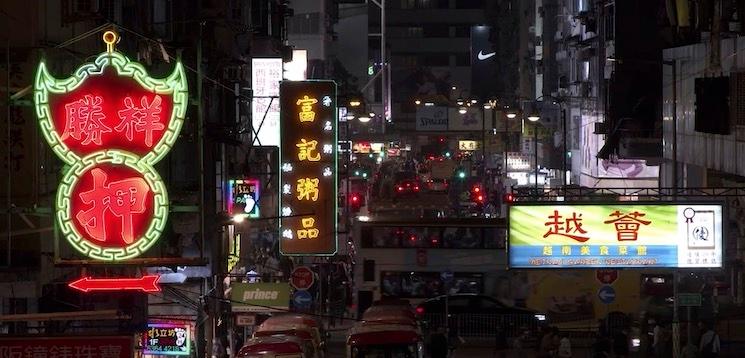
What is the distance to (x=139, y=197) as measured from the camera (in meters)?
17.3

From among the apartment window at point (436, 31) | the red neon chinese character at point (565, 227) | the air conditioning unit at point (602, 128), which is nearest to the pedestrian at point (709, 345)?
the red neon chinese character at point (565, 227)

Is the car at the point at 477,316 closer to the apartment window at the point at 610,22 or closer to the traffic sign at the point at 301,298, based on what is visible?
the traffic sign at the point at 301,298

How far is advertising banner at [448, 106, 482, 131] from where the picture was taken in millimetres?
82750

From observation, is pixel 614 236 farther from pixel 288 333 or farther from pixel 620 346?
pixel 288 333

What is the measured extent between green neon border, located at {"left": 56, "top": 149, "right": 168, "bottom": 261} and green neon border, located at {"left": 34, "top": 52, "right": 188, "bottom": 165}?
15cm

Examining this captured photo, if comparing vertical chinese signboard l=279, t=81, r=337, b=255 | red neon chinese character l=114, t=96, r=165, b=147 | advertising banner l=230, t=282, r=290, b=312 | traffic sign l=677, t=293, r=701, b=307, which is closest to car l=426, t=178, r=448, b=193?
vertical chinese signboard l=279, t=81, r=337, b=255

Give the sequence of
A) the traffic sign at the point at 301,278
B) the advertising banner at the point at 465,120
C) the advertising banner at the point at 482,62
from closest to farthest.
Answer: the traffic sign at the point at 301,278
the advertising banner at the point at 465,120
the advertising banner at the point at 482,62

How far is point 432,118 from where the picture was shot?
273 feet

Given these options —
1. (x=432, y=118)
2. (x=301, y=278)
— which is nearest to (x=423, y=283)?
(x=301, y=278)

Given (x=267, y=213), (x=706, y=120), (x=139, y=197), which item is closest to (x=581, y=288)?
Result: (x=706, y=120)

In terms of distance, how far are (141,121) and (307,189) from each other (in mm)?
15516

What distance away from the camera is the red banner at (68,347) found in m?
14.2

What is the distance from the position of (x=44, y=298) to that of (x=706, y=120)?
59.3 ft

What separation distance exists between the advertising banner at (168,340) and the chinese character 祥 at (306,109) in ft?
23.7
